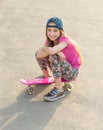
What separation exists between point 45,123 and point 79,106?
50 cm

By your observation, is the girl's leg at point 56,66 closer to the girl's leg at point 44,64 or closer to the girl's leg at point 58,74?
the girl's leg at point 58,74

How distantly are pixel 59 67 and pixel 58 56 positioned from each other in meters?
0.13

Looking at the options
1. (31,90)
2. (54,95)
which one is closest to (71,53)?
(54,95)

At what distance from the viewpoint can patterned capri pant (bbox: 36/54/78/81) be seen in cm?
438

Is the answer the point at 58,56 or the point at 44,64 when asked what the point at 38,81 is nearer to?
the point at 44,64

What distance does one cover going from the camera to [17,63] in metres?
5.41

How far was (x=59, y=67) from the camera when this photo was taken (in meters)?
4.43

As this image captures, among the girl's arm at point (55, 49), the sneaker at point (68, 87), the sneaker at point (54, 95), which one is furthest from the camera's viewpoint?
the sneaker at point (68, 87)

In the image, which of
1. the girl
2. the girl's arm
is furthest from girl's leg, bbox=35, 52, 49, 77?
the girl's arm

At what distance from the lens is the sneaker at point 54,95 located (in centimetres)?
449

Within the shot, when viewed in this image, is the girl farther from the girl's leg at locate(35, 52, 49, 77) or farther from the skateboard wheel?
the skateboard wheel

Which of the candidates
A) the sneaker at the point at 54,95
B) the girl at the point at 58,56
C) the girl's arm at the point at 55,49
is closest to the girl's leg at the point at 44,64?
the girl at the point at 58,56

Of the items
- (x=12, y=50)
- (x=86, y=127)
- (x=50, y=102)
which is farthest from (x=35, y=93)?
(x=12, y=50)

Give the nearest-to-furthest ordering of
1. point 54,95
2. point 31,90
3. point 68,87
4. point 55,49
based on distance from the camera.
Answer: point 55,49
point 54,95
point 31,90
point 68,87
